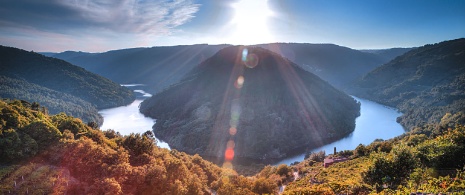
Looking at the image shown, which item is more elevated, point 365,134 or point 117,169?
point 117,169

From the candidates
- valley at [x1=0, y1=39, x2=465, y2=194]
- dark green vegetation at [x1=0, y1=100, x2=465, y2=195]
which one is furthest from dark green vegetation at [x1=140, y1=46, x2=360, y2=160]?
dark green vegetation at [x1=0, y1=100, x2=465, y2=195]

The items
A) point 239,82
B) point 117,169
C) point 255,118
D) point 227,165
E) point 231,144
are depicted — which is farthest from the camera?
point 239,82

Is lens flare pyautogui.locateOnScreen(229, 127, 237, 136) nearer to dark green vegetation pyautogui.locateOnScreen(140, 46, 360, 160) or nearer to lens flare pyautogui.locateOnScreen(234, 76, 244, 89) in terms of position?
dark green vegetation pyautogui.locateOnScreen(140, 46, 360, 160)

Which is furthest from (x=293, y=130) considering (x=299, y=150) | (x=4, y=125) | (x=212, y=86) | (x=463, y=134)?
(x=4, y=125)

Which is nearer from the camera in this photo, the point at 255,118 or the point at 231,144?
the point at 231,144

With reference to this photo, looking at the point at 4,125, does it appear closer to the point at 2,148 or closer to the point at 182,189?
the point at 2,148

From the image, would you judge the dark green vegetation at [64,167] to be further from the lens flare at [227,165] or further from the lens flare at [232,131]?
the lens flare at [232,131]

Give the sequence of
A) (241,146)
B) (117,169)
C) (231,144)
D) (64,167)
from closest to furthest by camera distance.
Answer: (64,167)
(117,169)
(241,146)
(231,144)

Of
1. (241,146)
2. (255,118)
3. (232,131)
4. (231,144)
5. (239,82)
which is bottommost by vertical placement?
(241,146)

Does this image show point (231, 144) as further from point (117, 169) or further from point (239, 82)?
point (117, 169)

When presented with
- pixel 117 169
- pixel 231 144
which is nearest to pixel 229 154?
pixel 231 144
